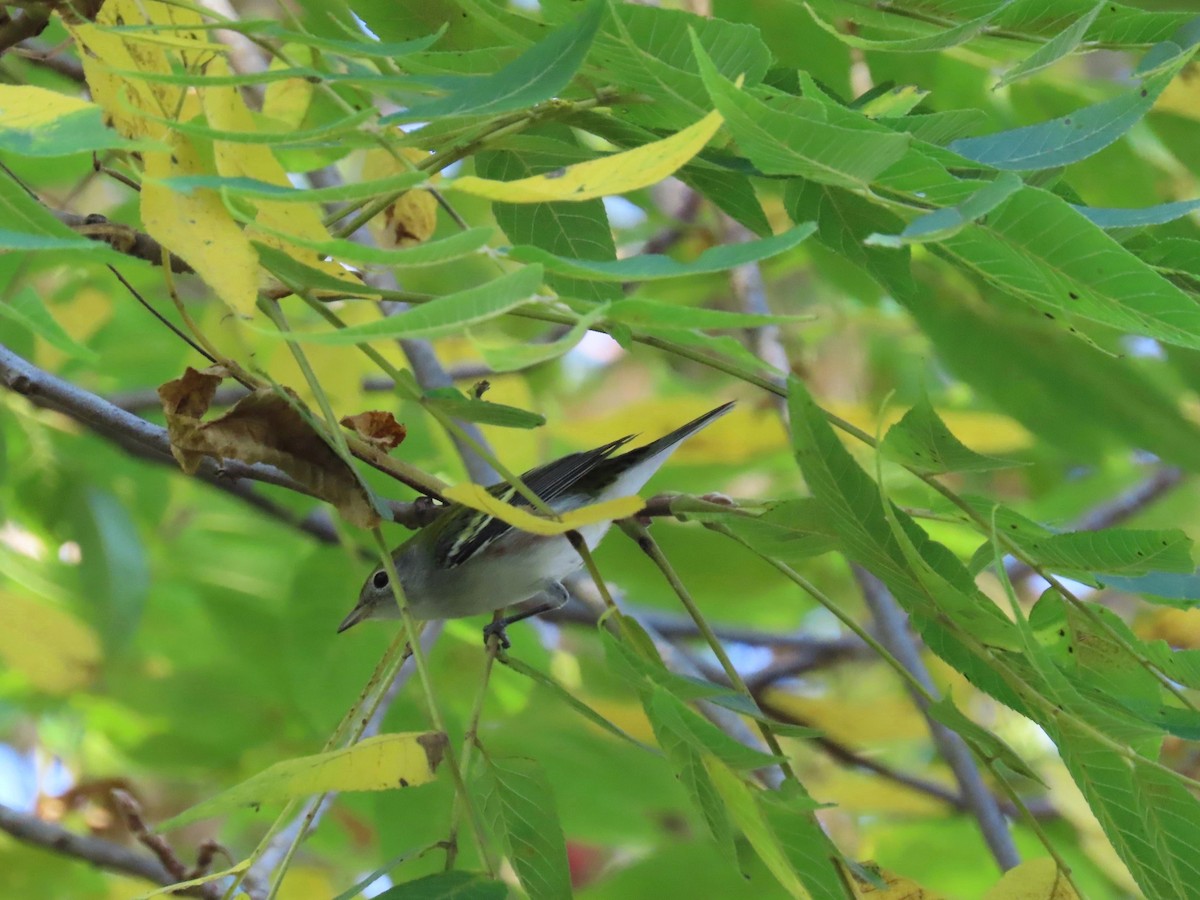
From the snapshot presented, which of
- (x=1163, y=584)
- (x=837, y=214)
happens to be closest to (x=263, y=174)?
(x=837, y=214)

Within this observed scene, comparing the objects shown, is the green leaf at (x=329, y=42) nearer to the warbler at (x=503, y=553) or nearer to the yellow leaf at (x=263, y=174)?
the yellow leaf at (x=263, y=174)

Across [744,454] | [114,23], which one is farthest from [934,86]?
[114,23]

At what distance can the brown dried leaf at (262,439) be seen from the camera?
1230 mm

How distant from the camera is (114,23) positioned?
119 centimetres

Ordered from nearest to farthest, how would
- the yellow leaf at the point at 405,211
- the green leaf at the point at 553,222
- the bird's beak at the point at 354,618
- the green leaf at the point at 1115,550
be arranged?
1. the green leaf at the point at 1115,550
2. the green leaf at the point at 553,222
3. the yellow leaf at the point at 405,211
4. the bird's beak at the point at 354,618

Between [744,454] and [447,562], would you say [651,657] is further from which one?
[744,454]

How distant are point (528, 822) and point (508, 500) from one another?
1086mm

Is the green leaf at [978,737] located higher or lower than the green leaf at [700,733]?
lower

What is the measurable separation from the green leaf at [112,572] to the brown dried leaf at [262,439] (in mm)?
1238

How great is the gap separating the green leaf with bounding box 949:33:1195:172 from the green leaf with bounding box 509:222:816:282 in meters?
0.27

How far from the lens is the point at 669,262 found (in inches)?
33.4

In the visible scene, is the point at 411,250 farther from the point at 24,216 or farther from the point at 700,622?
the point at 700,622

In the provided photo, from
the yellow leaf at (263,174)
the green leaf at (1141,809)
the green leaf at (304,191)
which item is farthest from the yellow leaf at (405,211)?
the green leaf at (1141,809)

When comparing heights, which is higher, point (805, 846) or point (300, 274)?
point (300, 274)
